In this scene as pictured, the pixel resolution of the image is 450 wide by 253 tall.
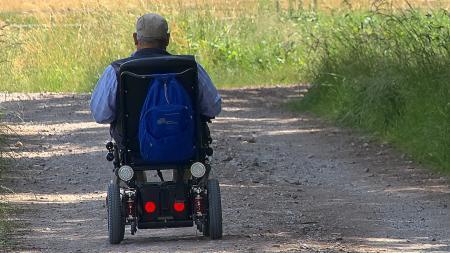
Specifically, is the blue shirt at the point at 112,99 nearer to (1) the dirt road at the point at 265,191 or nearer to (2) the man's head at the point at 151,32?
(2) the man's head at the point at 151,32

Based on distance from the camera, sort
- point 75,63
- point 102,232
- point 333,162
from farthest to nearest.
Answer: point 75,63
point 333,162
point 102,232

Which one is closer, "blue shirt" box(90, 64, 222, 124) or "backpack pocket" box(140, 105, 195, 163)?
"backpack pocket" box(140, 105, 195, 163)

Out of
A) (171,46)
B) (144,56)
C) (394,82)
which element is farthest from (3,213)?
(171,46)

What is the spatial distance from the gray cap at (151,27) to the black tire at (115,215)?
36.9 inches

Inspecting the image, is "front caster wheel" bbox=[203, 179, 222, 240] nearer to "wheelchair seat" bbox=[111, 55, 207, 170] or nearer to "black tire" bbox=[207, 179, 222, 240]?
"black tire" bbox=[207, 179, 222, 240]

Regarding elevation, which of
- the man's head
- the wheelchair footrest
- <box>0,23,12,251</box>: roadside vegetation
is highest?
the man's head

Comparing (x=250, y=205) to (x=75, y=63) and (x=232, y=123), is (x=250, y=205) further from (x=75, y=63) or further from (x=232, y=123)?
(x=75, y=63)

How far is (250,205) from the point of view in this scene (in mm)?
10383

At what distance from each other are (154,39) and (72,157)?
5.16m

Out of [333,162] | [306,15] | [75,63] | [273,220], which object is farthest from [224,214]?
[306,15]

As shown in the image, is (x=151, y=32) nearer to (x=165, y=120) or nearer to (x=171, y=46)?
(x=165, y=120)

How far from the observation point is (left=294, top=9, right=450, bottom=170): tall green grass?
43.4ft

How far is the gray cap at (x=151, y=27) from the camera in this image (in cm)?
856

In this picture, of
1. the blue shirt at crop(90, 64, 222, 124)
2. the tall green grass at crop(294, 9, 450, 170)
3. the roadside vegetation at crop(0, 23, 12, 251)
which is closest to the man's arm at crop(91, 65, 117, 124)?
the blue shirt at crop(90, 64, 222, 124)
